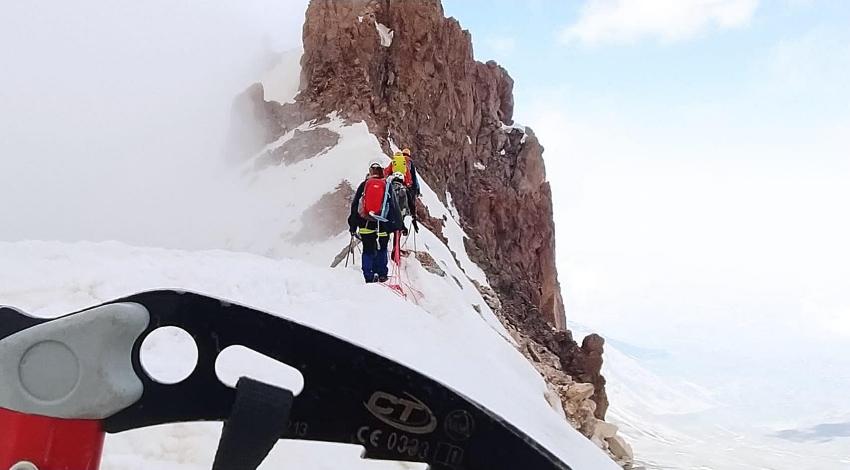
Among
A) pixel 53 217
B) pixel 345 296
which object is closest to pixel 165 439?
pixel 345 296

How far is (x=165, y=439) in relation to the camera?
3559mm

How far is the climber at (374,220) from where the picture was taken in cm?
1077

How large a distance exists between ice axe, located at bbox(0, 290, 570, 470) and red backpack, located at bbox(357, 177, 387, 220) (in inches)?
365

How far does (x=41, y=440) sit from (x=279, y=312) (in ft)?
19.7

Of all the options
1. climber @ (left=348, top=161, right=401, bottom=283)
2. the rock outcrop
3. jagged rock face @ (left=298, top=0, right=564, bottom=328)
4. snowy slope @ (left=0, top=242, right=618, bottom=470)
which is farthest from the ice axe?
jagged rock face @ (left=298, top=0, right=564, bottom=328)

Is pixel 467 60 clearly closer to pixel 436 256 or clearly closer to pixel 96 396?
pixel 436 256

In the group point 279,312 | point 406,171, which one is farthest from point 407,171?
point 279,312

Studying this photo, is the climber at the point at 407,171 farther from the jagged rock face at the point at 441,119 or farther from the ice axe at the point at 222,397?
the jagged rock face at the point at 441,119

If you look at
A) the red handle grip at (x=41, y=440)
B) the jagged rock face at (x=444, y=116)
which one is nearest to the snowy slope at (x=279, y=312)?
the red handle grip at (x=41, y=440)

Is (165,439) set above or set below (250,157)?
below

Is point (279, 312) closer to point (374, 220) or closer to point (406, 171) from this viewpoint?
point (374, 220)

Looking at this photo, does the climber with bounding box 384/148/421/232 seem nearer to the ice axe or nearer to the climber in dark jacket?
the climber in dark jacket

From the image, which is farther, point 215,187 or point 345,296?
point 215,187

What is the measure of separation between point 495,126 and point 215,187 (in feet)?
57.6
